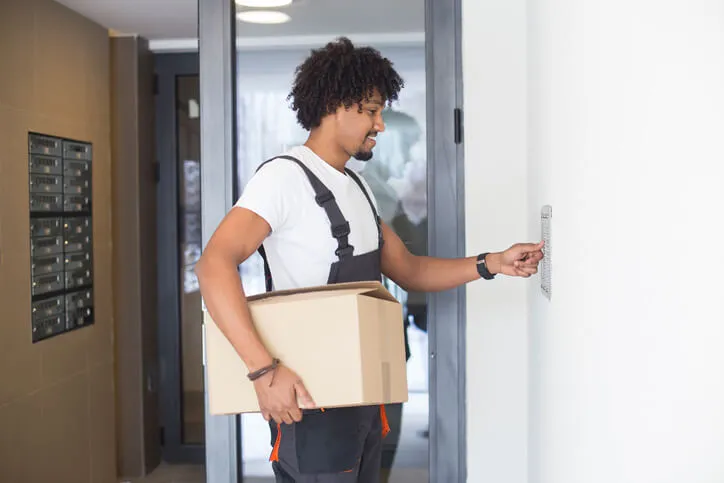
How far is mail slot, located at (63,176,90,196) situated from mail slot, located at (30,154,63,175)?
0.08 m

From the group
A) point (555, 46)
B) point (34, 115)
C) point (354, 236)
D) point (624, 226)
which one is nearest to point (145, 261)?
point (34, 115)

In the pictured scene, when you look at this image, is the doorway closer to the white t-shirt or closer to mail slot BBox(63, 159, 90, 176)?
the white t-shirt

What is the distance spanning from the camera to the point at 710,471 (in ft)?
2.60

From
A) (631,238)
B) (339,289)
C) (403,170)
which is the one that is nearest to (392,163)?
(403,170)

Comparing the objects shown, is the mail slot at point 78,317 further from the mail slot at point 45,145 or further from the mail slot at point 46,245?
the mail slot at point 45,145

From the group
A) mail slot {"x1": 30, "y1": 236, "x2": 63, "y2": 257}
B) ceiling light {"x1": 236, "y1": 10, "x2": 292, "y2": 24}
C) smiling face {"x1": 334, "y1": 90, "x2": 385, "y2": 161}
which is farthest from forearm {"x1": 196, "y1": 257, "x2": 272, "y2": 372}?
mail slot {"x1": 30, "y1": 236, "x2": 63, "y2": 257}

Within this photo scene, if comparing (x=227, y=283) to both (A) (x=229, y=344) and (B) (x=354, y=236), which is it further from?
(B) (x=354, y=236)

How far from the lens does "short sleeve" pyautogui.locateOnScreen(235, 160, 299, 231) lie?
1612mm

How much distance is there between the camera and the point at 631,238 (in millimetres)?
935

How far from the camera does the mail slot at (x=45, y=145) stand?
10.1ft

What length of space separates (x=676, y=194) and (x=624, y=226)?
15 cm

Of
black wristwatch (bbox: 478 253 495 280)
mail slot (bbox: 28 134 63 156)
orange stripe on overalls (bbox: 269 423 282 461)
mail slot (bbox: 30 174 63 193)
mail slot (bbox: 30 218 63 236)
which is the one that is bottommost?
orange stripe on overalls (bbox: 269 423 282 461)

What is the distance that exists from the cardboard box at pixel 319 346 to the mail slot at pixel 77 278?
2.03 m

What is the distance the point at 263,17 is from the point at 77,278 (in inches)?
70.2
